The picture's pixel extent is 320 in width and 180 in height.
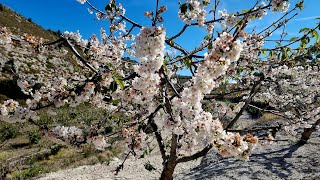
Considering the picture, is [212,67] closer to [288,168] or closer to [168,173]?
[168,173]

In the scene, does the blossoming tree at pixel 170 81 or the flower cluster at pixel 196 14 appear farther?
the flower cluster at pixel 196 14

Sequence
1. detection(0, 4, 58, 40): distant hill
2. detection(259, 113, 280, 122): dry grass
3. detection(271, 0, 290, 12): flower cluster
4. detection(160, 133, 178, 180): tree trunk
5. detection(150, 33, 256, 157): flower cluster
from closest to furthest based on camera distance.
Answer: detection(150, 33, 256, 157): flower cluster → detection(271, 0, 290, 12): flower cluster → detection(160, 133, 178, 180): tree trunk → detection(259, 113, 280, 122): dry grass → detection(0, 4, 58, 40): distant hill

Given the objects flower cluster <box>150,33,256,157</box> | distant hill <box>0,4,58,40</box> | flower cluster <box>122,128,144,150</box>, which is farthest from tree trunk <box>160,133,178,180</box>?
distant hill <box>0,4,58,40</box>

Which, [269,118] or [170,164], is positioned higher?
[269,118]

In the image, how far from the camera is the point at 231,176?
9.18 meters

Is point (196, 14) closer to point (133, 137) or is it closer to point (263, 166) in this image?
point (133, 137)

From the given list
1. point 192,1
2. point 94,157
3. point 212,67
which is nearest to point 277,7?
point 192,1

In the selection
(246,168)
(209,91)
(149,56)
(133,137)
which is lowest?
(246,168)

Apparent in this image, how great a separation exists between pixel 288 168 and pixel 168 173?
4.47 m

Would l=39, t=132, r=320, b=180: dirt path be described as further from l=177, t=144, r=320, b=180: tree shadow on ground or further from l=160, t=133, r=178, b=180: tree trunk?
l=160, t=133, r=178, b=180: tree trunk

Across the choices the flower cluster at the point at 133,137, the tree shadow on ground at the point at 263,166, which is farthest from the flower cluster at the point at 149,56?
the tree shadow on ground at the point at 263,166

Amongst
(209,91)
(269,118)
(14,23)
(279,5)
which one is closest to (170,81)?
(209,91)

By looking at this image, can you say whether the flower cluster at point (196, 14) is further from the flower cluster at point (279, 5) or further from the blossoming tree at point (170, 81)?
the flower cluster at point (279, 5)

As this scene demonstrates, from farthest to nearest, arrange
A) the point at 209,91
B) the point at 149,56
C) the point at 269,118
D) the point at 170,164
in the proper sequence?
1. the point at 269,118
2. the point at 170,164
3. the point at 209,91
4. the point at 149,56
